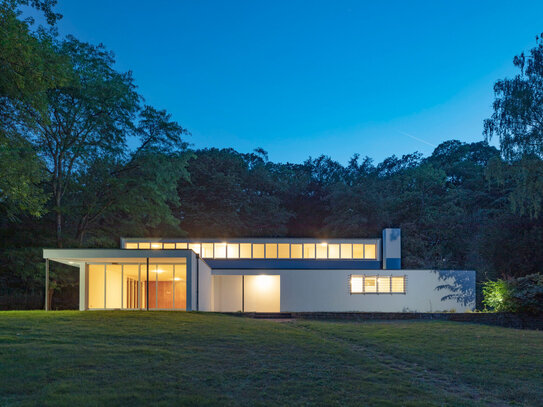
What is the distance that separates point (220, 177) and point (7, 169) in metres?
23.3

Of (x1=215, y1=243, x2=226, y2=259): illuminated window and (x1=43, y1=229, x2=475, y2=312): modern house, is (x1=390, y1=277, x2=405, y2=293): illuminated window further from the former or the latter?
(x1=215, y1=243, x2=226, y2=259): illuminated window

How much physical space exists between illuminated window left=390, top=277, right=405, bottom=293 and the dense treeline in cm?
597

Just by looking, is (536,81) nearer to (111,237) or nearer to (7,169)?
(7,169)

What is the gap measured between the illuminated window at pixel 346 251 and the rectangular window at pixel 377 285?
395cm

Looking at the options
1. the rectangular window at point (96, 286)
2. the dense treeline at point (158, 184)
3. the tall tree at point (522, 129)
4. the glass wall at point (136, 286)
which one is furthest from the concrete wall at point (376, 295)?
the rectangular window at point (96, 286)

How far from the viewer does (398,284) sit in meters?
23.2

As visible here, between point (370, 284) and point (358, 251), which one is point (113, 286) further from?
point (358, 251)

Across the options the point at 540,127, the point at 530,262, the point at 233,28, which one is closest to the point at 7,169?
the point at 540,127

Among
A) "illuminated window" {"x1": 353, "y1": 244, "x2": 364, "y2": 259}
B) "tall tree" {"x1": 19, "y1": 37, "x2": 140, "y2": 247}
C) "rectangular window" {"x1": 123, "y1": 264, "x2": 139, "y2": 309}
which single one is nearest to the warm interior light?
"illuminated window" {"x1": 353, "y1": 244, "x2": 364, "y2": 259}

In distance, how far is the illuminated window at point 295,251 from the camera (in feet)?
88.9

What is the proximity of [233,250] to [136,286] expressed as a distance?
881 centimetres

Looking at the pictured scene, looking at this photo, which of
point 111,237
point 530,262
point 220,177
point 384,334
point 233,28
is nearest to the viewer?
point 384,334

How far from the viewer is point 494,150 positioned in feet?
157

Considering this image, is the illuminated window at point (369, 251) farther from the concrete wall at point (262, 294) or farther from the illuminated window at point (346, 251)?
the concrete wall at point (262, 294)
